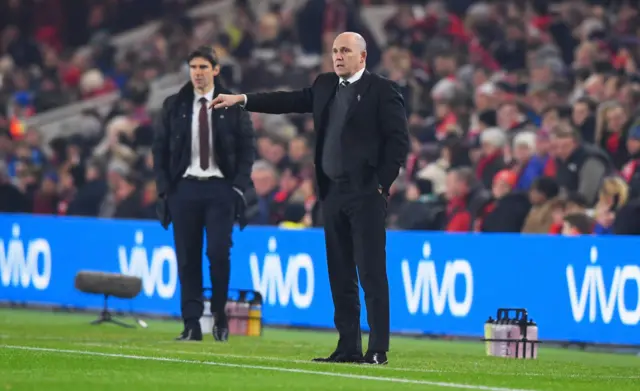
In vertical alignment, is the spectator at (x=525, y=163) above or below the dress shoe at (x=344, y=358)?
above

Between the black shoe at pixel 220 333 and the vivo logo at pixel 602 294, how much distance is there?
3450mm

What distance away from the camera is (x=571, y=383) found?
37.9 feet

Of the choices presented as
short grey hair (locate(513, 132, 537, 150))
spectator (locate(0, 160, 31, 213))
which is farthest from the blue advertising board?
spectator (locate(0, 160, 31, 213))

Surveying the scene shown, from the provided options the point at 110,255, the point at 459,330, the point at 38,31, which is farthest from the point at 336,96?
the point at 38,31

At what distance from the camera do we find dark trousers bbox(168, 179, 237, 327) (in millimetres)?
15211

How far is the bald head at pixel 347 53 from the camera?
40.5 feet

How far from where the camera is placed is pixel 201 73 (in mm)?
15180

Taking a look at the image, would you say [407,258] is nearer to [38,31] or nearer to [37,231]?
[37,231]

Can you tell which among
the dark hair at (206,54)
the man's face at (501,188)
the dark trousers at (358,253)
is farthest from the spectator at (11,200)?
the dark trousers at (358,253)

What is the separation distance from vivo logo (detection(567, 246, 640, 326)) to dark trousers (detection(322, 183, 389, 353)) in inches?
172

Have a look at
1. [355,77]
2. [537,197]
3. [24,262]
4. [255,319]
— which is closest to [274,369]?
[355,77]

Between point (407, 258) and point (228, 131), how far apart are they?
11.7ft

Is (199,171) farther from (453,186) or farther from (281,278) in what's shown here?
(453,186)

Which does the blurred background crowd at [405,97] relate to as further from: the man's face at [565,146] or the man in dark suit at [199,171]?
the man in dark suit at [199,171]
